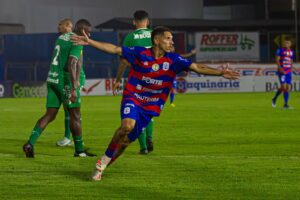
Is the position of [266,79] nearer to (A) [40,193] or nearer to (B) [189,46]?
(B) [189,46]

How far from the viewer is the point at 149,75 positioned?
1037 centimetres

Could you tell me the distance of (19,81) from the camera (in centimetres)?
4412

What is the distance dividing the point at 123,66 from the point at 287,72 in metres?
16.8

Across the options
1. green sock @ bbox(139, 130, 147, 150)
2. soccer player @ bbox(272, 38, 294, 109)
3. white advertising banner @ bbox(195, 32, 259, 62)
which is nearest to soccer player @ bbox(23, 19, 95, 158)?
green sock @ bbox(139, 130, 147, 150)

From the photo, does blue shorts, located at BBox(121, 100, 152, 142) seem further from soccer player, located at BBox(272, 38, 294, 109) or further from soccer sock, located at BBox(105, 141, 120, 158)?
soccer player, located at BBox(272, 38, 294, 109)

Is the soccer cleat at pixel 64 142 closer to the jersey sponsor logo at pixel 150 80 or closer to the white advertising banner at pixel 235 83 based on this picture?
the jersey sponsor logo at pixel 150 80

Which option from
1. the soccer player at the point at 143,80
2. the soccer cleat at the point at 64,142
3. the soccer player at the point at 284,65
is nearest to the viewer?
the soccer player at the point at 143,80

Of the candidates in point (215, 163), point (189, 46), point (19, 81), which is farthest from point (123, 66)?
point (189, 46)

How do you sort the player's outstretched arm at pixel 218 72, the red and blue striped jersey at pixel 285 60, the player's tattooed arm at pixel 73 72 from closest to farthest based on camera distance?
the player's outstretched arm at pixel 218 72 → the player's tattooed arm at pixel 73 72 → the red and blue striped jersey at pixel 285 60

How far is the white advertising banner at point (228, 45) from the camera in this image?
5066 centimetres

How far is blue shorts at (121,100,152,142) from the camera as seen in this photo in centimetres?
1033

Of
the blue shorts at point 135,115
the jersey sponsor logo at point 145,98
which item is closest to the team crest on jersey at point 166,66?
the jersey sponsor logo at point 145,98

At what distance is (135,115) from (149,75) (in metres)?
0.52

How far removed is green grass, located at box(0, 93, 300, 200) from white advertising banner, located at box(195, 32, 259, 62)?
29.8 metres
